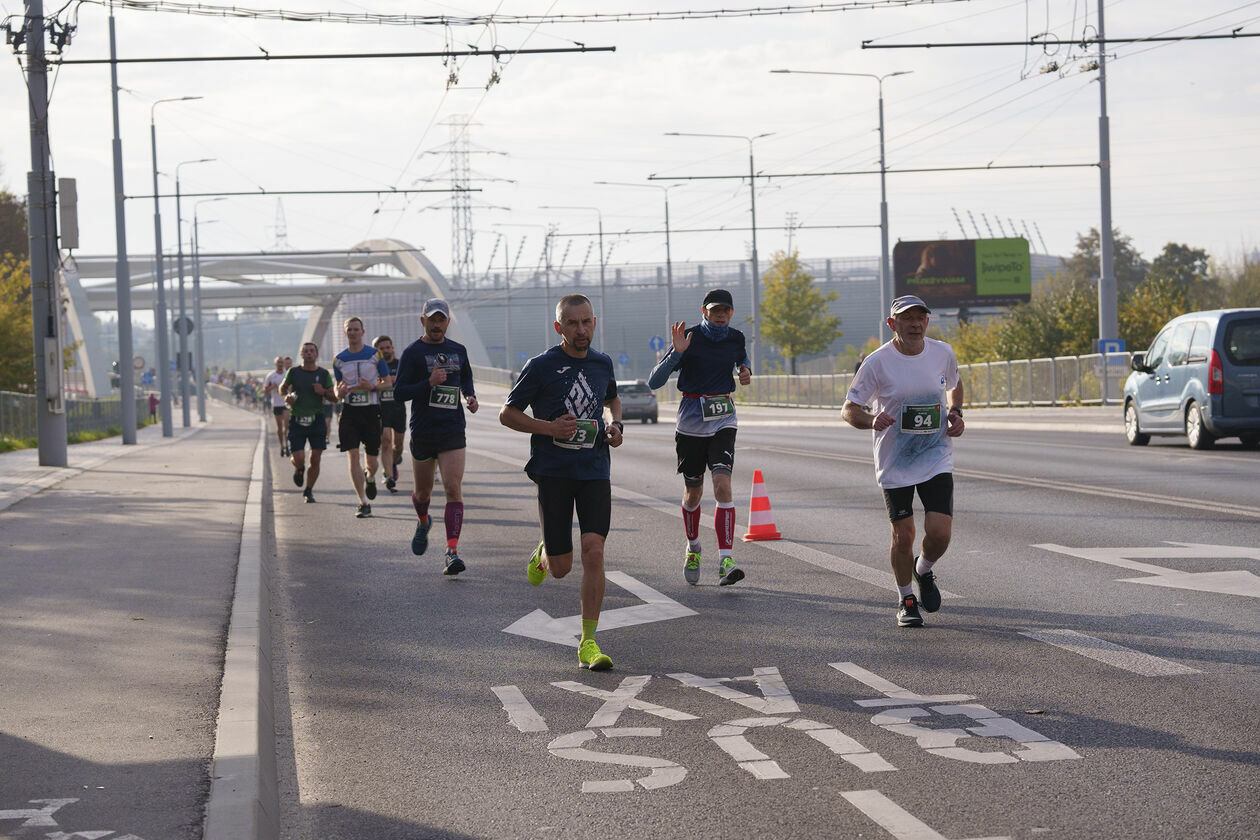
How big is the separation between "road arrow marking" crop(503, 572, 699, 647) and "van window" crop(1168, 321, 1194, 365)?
14.2m

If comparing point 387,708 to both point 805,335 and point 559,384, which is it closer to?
point 559,384

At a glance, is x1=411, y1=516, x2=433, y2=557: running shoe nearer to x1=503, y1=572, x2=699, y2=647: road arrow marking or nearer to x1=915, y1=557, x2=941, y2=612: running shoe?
x1=503, y1=572, x2=699, y2=647: road arrow marking

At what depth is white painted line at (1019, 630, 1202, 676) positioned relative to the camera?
22.7ft

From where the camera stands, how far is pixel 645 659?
25.2 feet

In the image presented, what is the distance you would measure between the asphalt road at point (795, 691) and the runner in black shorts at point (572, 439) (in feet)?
1.67

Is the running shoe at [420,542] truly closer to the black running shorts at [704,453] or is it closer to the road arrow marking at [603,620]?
the black running shorts at [704,453]

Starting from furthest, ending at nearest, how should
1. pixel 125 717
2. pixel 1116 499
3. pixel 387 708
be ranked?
pixel 1116 499 < pixel 387 708 < pixel 125 717

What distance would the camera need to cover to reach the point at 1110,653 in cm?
733

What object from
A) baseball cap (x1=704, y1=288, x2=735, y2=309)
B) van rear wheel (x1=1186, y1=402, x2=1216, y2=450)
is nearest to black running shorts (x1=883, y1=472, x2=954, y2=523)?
baseball cap (x1=704, y1=288, x2=735, y2=309)

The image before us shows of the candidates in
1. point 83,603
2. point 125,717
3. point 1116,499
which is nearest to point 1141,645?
point 125,717

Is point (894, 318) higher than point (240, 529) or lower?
higher

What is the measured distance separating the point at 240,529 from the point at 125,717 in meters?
7.67

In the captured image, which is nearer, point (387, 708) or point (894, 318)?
point (387, 708)

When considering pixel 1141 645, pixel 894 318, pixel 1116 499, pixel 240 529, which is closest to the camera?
pixel 1141 645
